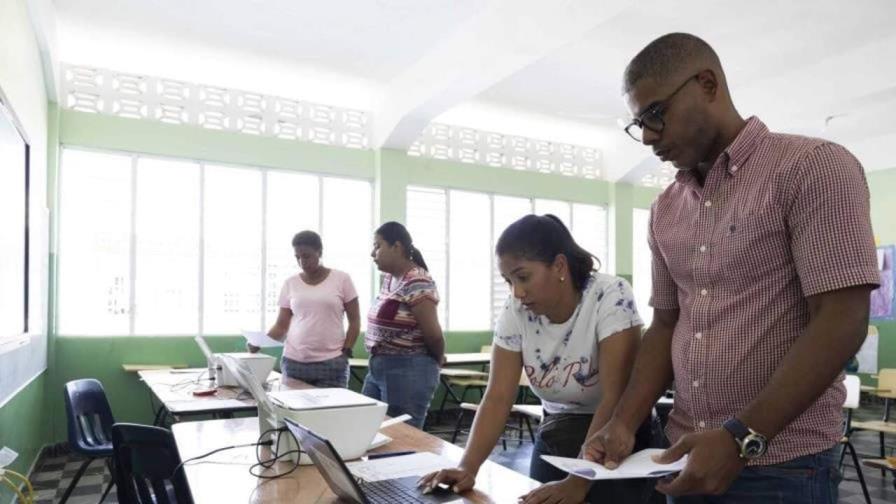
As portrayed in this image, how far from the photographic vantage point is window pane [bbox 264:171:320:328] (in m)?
5.83

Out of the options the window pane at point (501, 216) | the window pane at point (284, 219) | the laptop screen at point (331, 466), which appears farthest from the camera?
the window pane at point (501, 216)

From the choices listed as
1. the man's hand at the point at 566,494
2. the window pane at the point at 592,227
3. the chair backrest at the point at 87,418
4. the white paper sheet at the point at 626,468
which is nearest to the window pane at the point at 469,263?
the window pane at the point at 592,227

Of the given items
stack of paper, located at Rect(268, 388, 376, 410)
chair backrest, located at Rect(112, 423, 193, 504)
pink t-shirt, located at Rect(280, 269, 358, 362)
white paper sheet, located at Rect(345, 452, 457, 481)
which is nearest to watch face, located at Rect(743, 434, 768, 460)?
white paper sheet, located at Rect(345, 452, 457, 481)

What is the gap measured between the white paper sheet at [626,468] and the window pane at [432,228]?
5370 mm

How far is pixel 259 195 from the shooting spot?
228 inches

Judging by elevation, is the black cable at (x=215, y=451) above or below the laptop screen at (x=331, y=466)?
below

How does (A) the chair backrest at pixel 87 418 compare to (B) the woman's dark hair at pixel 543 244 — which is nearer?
(B) the woman's dark hair at pixel 543 244

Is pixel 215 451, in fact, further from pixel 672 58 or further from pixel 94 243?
pixel 94 243

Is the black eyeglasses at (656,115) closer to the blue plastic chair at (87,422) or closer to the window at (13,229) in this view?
the window at (13,229)

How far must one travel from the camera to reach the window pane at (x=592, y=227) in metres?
7.62

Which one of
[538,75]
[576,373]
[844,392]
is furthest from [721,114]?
[538,75]

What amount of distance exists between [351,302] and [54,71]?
112 inches

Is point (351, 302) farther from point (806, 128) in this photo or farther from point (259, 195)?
point (806, 128)

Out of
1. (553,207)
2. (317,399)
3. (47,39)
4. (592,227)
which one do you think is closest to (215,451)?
(317,399)
